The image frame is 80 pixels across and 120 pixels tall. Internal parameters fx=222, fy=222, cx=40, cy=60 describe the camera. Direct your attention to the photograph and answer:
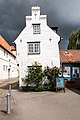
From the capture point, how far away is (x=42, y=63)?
20812mm

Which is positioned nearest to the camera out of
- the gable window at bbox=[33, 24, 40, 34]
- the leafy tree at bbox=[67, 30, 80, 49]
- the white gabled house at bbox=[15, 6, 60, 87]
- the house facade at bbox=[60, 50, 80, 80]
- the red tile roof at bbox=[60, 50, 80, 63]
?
the white gabled house at bbox=[15, 6, 60, 87]

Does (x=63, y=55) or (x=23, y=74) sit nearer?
(x=23, y=74)

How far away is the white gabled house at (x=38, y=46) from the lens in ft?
68.4

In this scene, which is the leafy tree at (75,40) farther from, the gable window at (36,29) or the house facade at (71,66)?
the gable window at (36,29)

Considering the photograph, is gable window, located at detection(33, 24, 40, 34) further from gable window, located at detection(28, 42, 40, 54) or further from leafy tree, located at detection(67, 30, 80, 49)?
leafy tree, located at detection(67, 30, 80, 49)

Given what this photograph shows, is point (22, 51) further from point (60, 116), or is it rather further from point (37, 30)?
point (60, 116)

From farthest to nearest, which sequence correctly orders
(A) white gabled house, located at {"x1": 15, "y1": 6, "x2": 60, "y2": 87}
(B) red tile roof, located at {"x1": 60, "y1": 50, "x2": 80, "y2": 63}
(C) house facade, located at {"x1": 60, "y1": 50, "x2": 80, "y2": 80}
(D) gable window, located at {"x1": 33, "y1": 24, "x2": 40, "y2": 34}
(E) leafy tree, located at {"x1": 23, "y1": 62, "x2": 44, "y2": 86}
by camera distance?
(C) house facade, located at {"x1": 60, "y1": 50, "x2": 80, "y2": 80} < (B) red tile roof, located at {"x1": 60, "y1": 50, "x2": 80, "y2": 63} < (D) gable window, located at {"x1": 33, "y1": 24, "x2": 40, "y2": 34} < (A) white gabled house, located at {"x1": 15, "y1": 6, "x2": 60, "y2": 87} < (E) leafy tree, located at {"x1": 23, "y1": 62, "x2": 44, "y2": 86}

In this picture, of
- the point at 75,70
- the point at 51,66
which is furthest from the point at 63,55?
the point at 51,66

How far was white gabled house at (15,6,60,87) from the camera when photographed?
20859mm

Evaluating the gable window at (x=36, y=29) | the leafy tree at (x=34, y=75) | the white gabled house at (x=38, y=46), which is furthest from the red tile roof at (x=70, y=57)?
the leafy tree at (x=34, y=75)

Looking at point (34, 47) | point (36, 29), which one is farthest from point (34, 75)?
point (36, 29)

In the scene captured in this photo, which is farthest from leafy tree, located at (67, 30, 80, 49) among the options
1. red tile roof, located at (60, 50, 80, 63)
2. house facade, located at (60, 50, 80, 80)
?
house facade, located at (60, 50, 80, 80)

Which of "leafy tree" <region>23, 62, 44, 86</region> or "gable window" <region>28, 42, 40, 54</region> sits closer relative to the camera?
"leafy tree" <region>23, 62, 44, 86</region>

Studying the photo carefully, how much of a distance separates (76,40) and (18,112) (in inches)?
1535
